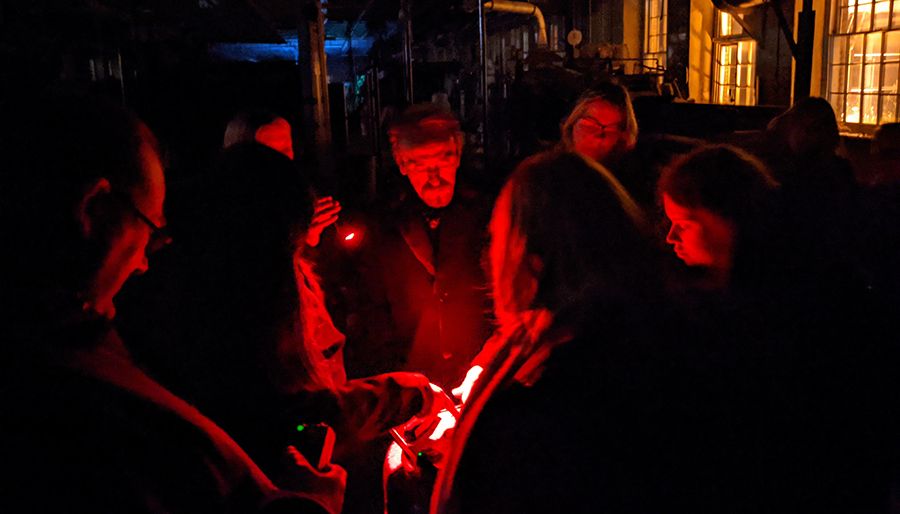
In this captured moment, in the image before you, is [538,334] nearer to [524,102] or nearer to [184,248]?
[184,248]

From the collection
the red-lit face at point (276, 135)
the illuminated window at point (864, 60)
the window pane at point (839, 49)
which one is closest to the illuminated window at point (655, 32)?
the window pane at point (839, 49)

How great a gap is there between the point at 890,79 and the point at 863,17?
36.4 inches

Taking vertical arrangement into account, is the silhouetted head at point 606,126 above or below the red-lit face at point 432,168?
above

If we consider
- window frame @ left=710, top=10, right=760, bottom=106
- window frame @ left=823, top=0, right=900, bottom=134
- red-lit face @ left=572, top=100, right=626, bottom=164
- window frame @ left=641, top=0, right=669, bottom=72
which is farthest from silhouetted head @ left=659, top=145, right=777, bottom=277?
window frame @ left=641, top=0, right=669, bottom=72

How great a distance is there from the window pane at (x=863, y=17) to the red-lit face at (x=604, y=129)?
21.8 ft

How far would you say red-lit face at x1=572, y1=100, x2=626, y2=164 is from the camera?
327cm

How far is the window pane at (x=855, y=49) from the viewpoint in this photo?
8.08 meters

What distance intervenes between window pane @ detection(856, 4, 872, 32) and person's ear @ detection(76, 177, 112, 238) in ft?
30.7

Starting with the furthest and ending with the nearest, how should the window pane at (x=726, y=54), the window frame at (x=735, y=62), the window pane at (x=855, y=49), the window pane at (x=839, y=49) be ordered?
the window pane at (x=726, y=54) < the window frame at (x=735, y=62) < the window pane at (x=839, y=49) < the window pane at (x=855, y=49)

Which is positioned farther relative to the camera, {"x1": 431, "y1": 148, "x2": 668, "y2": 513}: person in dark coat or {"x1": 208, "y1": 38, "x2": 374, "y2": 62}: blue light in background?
{"x1": 208, "y1": 38, "x2": 374, "y2": 62}: blue light in background

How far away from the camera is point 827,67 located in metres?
8.59

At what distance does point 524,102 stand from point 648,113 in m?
2.77

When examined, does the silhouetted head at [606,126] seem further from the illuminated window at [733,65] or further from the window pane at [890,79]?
the illuminated window at [733,65]

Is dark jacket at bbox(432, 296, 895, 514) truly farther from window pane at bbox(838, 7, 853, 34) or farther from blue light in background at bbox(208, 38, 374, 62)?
blue light in background at bbox(208, 38, 374, 62)
